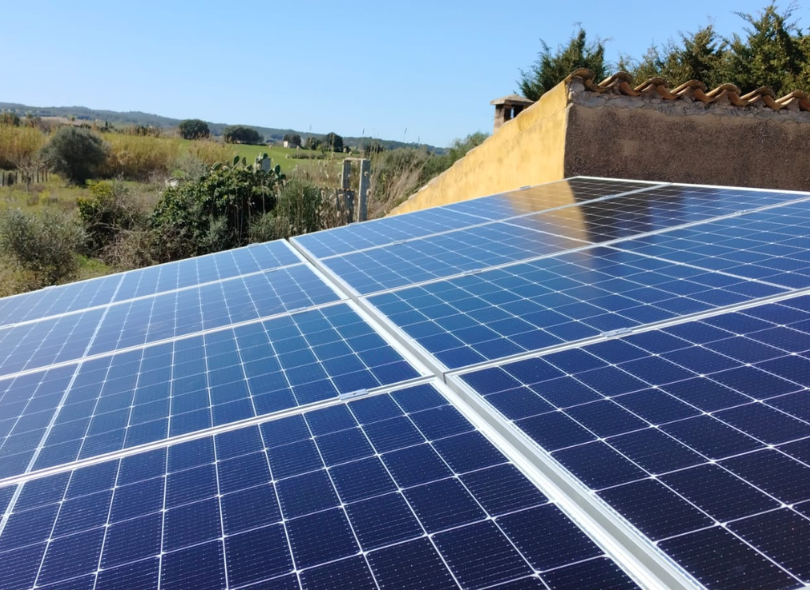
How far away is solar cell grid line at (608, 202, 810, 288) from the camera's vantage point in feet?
12.1

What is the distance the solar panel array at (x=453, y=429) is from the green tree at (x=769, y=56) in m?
19.0

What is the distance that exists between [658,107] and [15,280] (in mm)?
13544

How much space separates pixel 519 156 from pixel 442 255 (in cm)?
509

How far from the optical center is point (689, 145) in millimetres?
9203

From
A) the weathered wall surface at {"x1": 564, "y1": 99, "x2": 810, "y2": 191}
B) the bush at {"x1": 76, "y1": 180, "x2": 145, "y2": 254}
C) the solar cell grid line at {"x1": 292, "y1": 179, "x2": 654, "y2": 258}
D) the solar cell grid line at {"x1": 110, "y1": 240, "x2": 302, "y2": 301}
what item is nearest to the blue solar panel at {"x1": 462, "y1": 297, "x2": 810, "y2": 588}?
the solar cell grid line at {"x1": 292, "y1": 179, "x2": 654, "y2": 258}

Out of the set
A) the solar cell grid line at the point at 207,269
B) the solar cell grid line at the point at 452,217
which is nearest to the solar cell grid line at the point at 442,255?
the solar cell grid line at the point at 452,217

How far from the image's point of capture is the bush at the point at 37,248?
14578mm

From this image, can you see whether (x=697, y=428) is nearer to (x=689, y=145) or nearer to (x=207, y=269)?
(x=207, y=269)

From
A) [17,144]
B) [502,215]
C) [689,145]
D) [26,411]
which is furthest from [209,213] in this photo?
[17,144]

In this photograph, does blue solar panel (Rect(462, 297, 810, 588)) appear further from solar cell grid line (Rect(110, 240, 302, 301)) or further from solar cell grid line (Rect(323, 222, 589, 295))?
solar cell grid line (Rect(110, 240, 302, 301))

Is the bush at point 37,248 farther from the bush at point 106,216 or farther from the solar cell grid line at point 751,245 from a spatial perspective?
the solar cell grid line at point 751,245

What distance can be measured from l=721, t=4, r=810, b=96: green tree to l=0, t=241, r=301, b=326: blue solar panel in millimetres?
19026

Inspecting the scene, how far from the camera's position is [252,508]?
2324 millimetres

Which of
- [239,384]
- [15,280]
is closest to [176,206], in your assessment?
[15,280]
